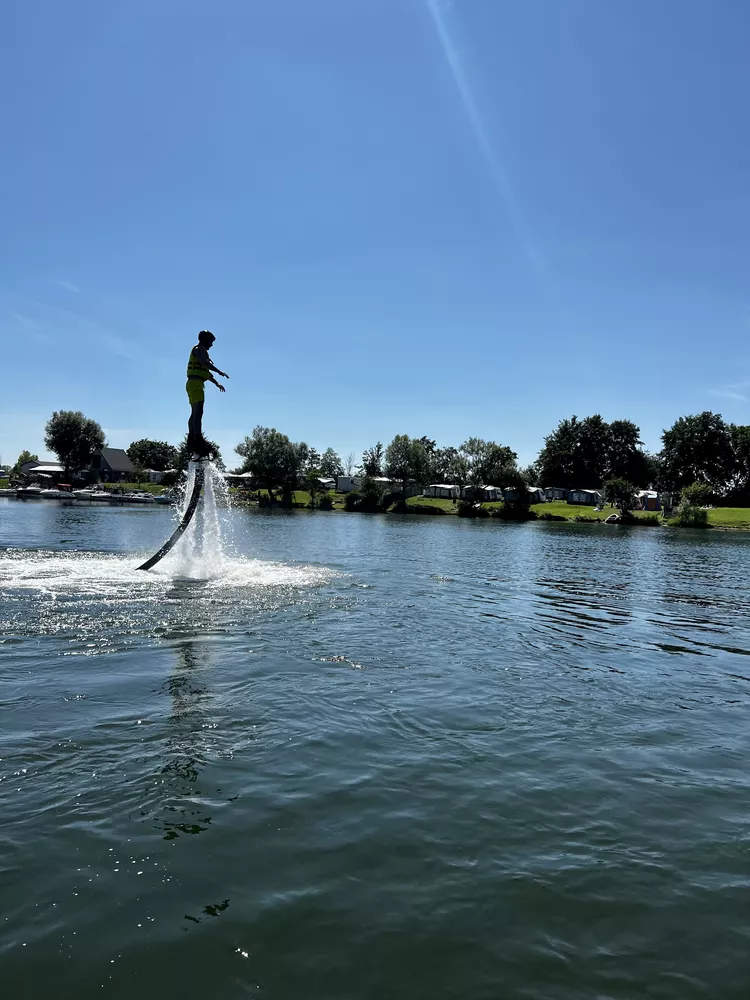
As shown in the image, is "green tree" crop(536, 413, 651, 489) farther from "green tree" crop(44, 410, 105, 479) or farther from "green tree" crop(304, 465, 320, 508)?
"green tree" crop(44, 410, 105, 479)

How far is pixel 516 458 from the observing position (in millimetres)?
173500

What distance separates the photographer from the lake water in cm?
480

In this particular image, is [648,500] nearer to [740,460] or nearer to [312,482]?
[740,460]

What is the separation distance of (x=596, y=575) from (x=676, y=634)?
17.3 meters

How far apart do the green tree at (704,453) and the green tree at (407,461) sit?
72.4m

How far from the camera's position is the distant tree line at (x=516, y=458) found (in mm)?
159750

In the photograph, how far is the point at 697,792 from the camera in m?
8.06

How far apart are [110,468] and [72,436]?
2914 centimetres

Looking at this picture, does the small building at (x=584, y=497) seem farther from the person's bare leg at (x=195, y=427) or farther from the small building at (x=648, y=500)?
the person's bare leg at (x=195, y=427)

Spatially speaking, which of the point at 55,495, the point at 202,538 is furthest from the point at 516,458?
the point at 202,538

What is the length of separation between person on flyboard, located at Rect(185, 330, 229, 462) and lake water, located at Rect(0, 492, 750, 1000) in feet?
28.5

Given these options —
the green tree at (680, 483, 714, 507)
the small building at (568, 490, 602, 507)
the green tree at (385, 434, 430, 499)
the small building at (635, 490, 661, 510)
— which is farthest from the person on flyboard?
the small building at (568, 490, 602, 507)

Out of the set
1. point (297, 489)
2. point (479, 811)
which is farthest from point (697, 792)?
point (297, 489)

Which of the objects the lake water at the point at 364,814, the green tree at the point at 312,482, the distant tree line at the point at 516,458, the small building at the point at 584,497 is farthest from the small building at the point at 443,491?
the lake water at the point at 364,814
